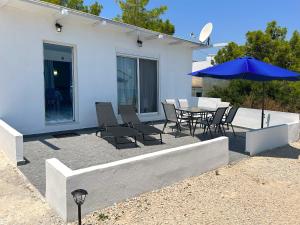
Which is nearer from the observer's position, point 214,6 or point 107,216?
point 107,216

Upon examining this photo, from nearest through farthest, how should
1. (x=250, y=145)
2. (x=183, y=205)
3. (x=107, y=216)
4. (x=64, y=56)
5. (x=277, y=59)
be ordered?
1. (x=107, y=216)
2. (x=183, y=205)
3. (x=250, y=145)
4. (x=64, y=56)
5. (x=277, y=59)

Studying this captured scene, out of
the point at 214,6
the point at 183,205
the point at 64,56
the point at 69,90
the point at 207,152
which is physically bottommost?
the point at 183,205

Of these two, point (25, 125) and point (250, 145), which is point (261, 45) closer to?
point (250, 145)

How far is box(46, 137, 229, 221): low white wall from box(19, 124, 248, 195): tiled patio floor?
31.7 inches

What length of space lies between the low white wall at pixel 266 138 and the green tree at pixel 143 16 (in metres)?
17.7

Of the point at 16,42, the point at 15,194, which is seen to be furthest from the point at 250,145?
the point at 16,42

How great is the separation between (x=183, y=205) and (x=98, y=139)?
3.92 meters

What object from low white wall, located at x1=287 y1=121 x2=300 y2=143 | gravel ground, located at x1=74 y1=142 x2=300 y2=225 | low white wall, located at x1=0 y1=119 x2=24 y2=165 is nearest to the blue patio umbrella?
low white wall, located at x1=287 y1=121 x2=300 y2=143

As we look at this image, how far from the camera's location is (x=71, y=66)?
840 centimetres

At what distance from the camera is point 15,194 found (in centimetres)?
411

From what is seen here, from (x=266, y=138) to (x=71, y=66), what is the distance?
6223 mm

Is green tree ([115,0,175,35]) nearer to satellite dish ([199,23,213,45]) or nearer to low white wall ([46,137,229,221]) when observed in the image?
satellite dish ([199,23,213,45])

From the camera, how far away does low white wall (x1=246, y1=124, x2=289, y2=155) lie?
6652 mm

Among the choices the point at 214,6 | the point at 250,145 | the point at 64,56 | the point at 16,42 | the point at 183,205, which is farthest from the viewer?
the point at 214,6
